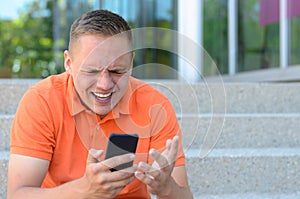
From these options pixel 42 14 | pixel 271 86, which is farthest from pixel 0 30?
pixel 271 86

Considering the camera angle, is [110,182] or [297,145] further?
[297,145]

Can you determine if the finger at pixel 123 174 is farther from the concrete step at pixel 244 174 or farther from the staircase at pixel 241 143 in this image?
the concrete step at pixel 244 174

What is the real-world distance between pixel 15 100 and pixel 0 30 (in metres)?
5.88

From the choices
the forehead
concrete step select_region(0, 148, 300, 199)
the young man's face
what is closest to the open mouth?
the young man's face

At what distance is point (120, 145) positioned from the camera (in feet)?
4.06

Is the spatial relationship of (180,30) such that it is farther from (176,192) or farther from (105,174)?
(105,174)

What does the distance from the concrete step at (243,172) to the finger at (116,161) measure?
107 centimetres

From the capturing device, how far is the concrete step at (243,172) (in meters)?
2.29

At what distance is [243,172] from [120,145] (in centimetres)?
121

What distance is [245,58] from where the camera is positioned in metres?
4.98

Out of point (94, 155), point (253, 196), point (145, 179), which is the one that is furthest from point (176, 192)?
point (253, 196)

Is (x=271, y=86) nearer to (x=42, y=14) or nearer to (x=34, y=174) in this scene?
(x=34, y=174)

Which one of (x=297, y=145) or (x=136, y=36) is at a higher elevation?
(x=136, y=36)

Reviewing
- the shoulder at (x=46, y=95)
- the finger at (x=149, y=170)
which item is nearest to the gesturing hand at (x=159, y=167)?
the finger at (x=149, y=170)
